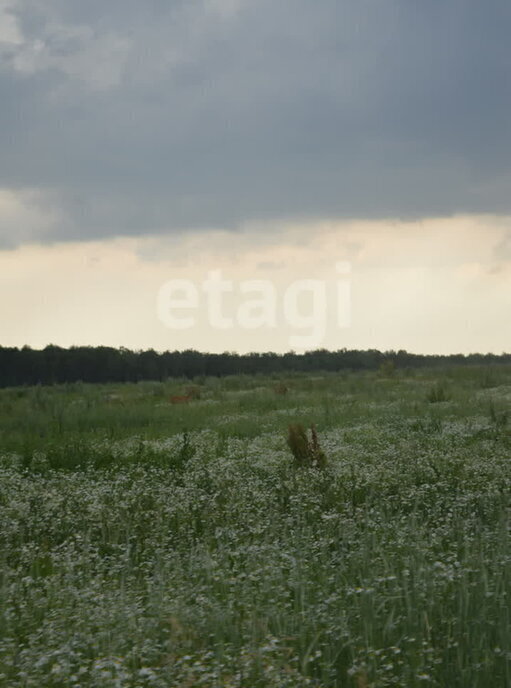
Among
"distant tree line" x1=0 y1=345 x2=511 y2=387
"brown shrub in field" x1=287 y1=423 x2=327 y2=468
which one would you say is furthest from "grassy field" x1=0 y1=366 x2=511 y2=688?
"distant tree line" x1=0 y1=345 x2=511 y2=387

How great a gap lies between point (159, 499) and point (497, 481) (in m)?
4.62

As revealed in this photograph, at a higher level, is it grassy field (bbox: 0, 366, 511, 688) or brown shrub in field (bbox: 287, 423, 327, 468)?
brown shrub in field (bbox: 287, 423, 327, 468)

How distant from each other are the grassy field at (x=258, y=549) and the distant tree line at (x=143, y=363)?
104 ft

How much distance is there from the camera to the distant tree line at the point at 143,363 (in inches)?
2202

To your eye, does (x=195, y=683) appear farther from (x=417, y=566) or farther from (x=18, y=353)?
(x=18, y=353)

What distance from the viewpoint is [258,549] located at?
651 centimetres

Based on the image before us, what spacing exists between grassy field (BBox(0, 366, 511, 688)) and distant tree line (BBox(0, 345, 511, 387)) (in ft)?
104

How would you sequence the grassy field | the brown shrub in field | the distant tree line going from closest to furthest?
the grassy field → the brown shrub in field → the distant tree line

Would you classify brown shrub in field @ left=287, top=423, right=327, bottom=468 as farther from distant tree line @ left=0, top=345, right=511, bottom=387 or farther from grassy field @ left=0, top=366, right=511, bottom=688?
distant tree line @ left=0, top=345, right=511, bottom=387

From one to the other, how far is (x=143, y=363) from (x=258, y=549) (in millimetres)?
55314

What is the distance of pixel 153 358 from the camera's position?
6175cm

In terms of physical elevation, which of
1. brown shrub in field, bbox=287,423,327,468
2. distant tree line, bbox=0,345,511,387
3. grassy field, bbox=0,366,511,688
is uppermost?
distant tree line, bbox=0,345,511,387

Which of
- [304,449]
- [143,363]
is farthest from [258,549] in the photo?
[143,363]

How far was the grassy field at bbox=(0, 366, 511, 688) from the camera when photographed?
428 centimetres
